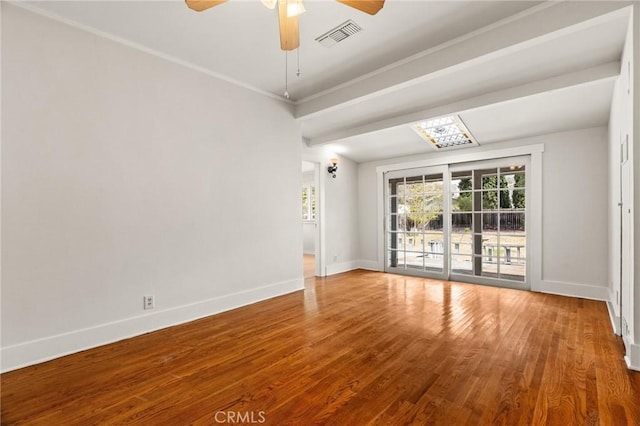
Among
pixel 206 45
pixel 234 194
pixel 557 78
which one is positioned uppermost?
pixel 206 45

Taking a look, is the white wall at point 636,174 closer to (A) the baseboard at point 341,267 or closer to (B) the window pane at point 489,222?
(B) the window pane at point 489,222

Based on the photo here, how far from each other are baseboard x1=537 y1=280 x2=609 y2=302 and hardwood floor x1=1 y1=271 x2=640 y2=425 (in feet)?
2.38

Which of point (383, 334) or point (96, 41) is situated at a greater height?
point (96, 41)

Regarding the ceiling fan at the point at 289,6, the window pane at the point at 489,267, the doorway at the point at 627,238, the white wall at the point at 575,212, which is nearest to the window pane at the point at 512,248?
the window pane at the point at 489,267

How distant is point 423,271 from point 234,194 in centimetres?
372

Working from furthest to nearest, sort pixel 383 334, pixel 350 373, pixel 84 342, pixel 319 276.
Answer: pixel 319 276, pixel 383 334, pixel 84 342, pixel 350 373

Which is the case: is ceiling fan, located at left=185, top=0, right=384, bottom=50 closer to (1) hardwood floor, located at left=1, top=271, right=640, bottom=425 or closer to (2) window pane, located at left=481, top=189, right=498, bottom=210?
(1) hardwood floor, located at left=1, top=271, right=640, bottom=425

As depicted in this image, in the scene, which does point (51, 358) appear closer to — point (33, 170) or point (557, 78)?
point (33, 170)

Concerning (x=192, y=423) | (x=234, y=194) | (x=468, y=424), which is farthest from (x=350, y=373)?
(x=234, y=194)

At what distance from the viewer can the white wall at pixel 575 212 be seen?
13.1 ft

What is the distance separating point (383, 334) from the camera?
2850 millimetres

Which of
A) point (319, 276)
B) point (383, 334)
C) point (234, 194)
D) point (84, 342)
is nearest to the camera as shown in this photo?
point (84, 342)

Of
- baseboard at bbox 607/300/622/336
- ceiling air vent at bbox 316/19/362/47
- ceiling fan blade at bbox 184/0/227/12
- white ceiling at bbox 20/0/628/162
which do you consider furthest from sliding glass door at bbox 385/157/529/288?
ceiling fan blade at bbox 184/0/227/12

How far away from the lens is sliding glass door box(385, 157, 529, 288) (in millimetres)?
4719
